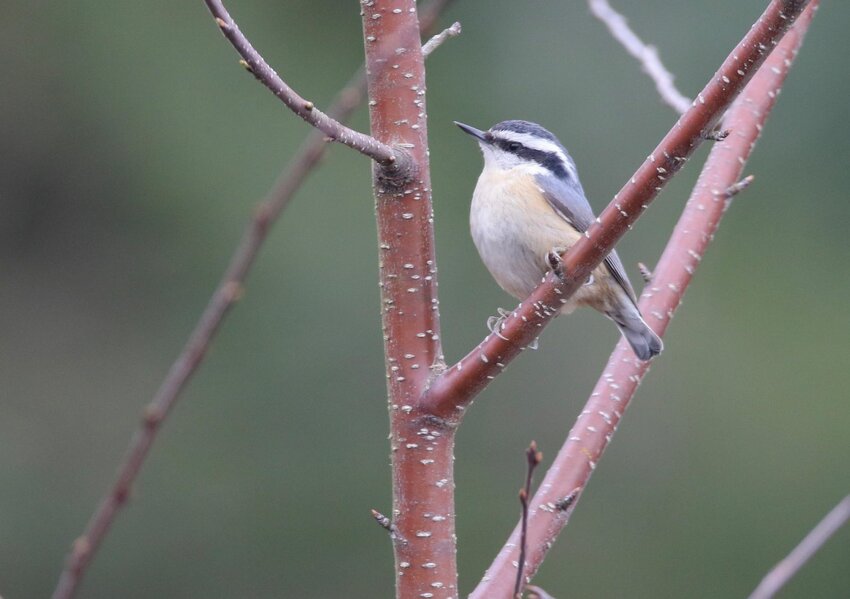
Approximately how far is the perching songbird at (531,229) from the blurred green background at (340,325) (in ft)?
10.4

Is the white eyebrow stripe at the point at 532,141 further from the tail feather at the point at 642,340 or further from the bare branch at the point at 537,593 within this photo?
the bare branch at the point at 537,593

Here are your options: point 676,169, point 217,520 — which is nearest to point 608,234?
point 676,169

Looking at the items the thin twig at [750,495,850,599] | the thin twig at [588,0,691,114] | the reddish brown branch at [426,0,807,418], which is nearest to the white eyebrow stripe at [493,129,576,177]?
the thin twig at [588,0,691,114]

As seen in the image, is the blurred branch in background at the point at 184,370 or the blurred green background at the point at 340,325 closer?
the blurred branch in background at the point at 184,370

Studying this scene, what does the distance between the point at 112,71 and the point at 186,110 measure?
600 millimetres

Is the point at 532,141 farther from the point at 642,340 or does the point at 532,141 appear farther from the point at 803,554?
the point at 803,554

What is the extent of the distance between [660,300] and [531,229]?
0.80 m

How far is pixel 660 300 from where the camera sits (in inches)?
91.2

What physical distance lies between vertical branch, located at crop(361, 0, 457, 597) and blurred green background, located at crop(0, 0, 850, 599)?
4619mm

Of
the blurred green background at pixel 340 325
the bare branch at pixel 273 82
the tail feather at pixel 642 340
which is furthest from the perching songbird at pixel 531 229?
the blurred green background at pixel 340 325

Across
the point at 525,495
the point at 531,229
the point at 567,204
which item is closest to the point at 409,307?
the point at 525,495

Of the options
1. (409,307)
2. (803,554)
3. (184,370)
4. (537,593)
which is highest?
(409,307)

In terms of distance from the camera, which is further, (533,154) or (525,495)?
(533,154)

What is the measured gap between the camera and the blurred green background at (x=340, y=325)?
6.57 meters
